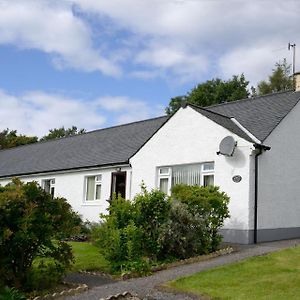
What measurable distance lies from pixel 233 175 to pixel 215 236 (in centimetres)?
282

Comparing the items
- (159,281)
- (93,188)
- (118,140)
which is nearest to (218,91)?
(118,140)

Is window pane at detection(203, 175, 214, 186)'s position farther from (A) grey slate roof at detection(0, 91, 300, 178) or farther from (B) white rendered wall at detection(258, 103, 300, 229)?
(A) grey slate roof at detection(0, 91, 300, 178)

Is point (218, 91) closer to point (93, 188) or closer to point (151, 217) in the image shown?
point (93, 188)

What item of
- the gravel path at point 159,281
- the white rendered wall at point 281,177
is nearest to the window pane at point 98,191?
the white rendered wall at point 281,177

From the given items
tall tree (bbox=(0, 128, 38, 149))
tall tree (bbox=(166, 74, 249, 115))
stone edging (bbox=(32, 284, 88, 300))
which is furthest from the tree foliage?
stone edging (bbox=(32, 284, 88, 300))

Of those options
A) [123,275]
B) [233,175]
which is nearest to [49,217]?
[123,275]

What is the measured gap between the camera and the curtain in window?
16.9 metres

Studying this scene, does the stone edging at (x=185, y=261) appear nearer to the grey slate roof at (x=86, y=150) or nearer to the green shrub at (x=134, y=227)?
the green shrub at (x=134, y=227)

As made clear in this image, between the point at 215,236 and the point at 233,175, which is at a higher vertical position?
the point at 233,175

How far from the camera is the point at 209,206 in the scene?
13289 millimetres

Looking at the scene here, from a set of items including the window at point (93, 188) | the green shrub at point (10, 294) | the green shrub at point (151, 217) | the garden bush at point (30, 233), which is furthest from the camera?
the window at point (93, 188)

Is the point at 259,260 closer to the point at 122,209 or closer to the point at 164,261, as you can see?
the point at 164,261

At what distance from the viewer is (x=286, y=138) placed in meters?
16.7

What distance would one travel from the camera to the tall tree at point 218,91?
44.5 m
